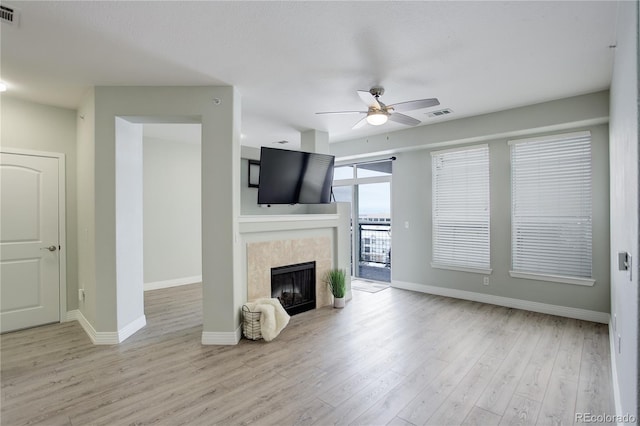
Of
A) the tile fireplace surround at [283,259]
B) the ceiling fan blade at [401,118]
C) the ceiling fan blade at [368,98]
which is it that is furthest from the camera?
the tile fireplace surround at [283,259]

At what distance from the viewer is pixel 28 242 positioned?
3697 mm

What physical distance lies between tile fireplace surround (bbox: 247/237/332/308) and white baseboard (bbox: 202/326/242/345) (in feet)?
1.67

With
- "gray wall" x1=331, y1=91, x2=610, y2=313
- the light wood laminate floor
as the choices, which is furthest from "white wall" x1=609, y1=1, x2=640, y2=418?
"gray wall" x1=331, y1=91, x2=610, y2=313

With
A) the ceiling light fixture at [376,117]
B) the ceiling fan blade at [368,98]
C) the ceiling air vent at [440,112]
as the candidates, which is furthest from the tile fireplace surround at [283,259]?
the ceiling air vent at [440,112]

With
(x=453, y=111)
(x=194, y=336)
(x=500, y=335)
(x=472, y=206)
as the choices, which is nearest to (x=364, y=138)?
(x=453, y=111)

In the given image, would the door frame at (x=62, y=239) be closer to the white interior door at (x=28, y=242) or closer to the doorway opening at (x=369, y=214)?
the white interior door at (x=28, y=242)

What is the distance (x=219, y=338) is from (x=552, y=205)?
4.30 metres

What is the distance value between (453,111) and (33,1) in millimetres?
4244

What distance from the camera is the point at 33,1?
6.48ft

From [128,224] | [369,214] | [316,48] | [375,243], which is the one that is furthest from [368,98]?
[375,243]

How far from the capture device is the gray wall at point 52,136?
11.8ft

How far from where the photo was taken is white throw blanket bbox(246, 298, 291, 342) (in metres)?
3.25

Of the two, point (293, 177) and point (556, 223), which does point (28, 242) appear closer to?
point (293, 177)

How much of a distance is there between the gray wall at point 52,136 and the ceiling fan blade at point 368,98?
363 cm
